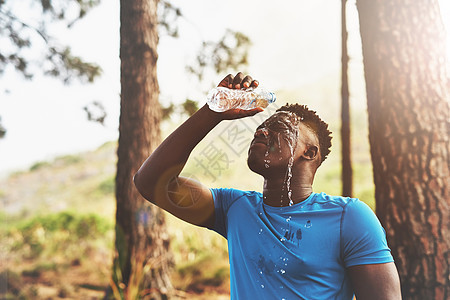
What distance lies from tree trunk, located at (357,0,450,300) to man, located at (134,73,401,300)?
870 millimetres

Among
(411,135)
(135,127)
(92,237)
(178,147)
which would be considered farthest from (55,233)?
(178,147)

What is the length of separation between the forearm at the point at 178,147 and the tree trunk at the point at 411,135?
1324 millimetres

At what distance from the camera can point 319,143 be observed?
1799mm

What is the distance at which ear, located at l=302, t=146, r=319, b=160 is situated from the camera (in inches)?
67.1

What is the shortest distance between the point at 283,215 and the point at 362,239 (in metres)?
0.29

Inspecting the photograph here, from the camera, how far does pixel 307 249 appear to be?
1.42 m

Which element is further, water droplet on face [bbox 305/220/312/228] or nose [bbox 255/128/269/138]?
nose [bbox 255/128/269/138]

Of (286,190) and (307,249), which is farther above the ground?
(286,190)

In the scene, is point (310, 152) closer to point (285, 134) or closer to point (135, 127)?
point (285, 134)

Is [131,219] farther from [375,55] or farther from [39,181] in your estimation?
[39,181]

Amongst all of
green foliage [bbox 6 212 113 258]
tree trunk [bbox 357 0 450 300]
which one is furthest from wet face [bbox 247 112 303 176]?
green foliage [bbox 6 212 113 258]

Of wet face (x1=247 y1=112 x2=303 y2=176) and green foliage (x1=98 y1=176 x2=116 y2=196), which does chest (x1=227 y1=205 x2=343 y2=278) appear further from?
green foliage (x1=98 y1=176 x2=116 y2=196)

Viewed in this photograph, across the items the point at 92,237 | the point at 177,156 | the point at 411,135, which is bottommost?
the point at 92,237

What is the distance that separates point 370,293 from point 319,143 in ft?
2.11
